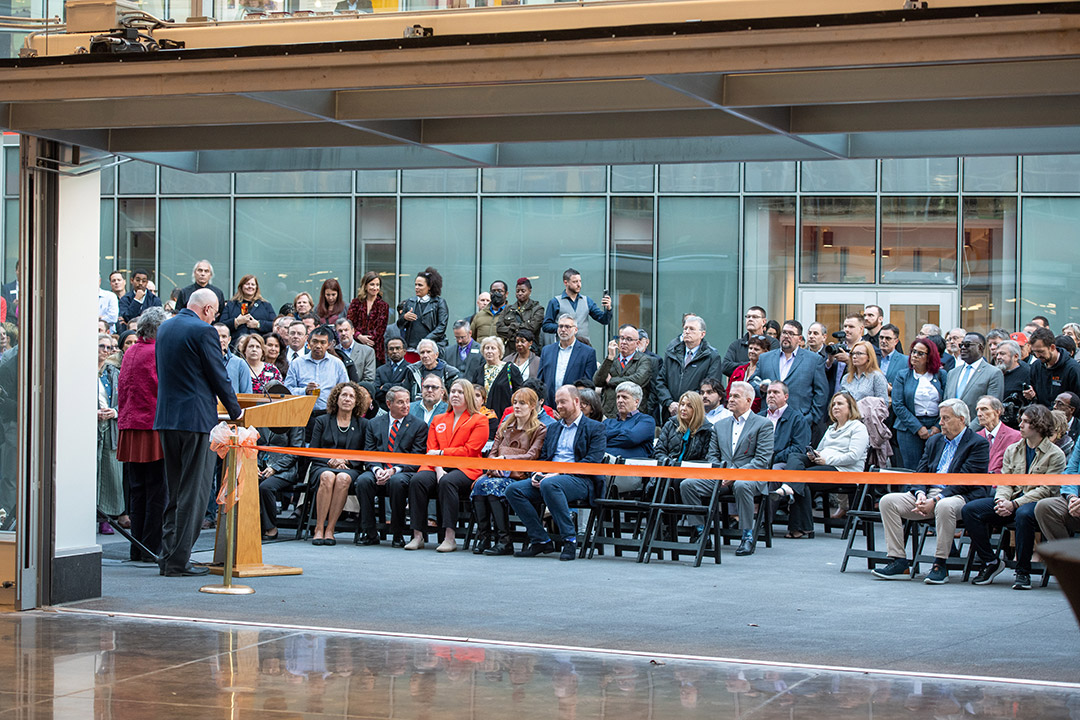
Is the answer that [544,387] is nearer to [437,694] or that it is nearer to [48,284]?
[48,284]

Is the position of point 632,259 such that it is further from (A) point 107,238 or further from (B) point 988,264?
(A) point 107,238

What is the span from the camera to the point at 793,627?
27.1 ft

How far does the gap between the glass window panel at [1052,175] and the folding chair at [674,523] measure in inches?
419

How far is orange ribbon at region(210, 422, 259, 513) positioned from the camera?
31.1ft

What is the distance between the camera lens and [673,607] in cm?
905

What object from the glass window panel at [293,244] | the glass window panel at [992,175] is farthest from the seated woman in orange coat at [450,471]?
the glass window panel at [992,175]

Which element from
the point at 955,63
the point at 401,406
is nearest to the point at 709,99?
the point at 955,63

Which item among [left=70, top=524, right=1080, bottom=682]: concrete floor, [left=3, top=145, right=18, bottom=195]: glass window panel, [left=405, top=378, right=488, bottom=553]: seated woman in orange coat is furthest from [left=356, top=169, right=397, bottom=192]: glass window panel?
[left=3, top=145, right=18, bottom=195]: glass window panel

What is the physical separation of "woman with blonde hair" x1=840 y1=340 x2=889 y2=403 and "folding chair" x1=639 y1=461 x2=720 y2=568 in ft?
7.25

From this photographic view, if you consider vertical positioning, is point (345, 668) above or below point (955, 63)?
below

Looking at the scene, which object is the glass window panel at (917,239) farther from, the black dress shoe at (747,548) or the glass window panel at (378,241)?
the black dress shoe at (747,548)

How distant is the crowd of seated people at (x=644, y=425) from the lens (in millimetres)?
10672

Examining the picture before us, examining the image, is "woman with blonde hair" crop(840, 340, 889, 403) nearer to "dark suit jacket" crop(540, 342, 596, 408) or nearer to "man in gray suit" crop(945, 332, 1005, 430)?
"man in gray suit" crop(945, 332, 1005, 430)

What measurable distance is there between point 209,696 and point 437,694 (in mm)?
1027
